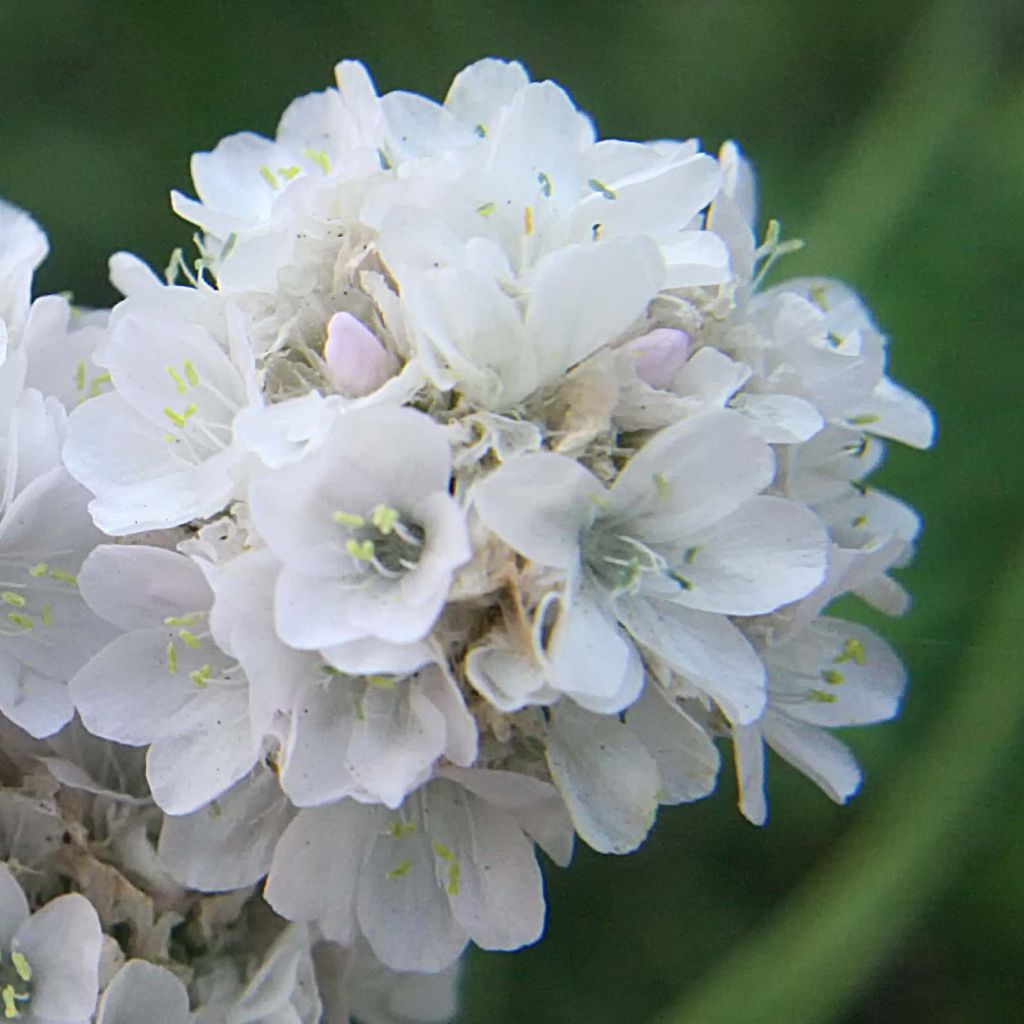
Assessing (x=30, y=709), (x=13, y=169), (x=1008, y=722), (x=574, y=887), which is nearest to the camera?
(x=30, y=709)

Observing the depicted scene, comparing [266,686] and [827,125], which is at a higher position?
[827,125]

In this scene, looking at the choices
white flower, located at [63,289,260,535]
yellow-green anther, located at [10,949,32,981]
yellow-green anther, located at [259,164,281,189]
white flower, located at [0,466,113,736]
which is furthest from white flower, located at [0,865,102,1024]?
yellow-green anther, located at [259,164,281,189]

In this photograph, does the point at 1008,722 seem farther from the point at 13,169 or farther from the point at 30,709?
the point at 13,169

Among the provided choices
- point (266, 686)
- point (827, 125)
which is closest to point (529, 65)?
point (827, 125)

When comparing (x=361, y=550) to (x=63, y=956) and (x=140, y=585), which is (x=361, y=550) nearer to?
(x=140, y=585)

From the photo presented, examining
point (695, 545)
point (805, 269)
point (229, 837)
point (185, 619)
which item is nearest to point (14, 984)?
point (229, 837)

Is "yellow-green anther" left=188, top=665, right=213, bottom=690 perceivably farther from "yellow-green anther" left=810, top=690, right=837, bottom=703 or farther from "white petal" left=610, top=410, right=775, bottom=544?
"yellow-green anther" left=810, top=690, right=837, bottom=703

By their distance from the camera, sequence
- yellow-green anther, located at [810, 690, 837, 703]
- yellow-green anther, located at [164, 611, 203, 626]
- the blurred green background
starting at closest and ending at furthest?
yellow-green anther, located at [164, 611, 203, 626], yellow-green anther, located at [810, 690, 837, 703], the blurred green background
